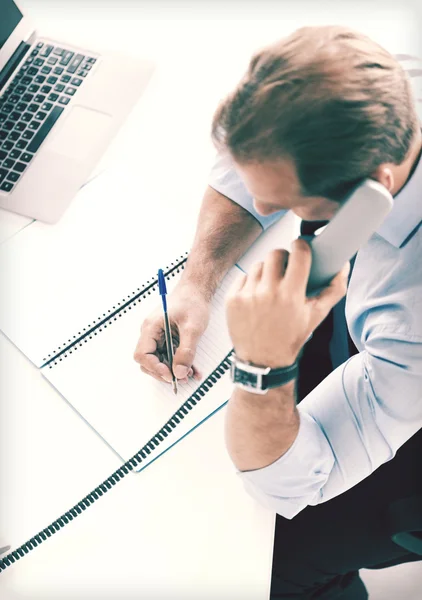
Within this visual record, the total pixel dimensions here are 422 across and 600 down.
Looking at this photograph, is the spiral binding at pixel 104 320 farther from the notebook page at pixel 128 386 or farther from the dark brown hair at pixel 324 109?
the dark brown hair at pixel 324 109

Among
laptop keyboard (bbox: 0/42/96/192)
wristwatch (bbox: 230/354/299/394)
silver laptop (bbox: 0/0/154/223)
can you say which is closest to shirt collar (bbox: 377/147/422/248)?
wristwatch (bbox: 230/354/299/394)

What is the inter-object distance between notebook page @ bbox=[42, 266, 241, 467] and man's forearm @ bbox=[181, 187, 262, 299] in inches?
1.9

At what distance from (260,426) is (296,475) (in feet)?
0.30

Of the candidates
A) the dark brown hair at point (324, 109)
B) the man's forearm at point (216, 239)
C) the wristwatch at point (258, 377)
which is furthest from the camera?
the man's forearm at point (216, 239)

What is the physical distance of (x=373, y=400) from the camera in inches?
33.0

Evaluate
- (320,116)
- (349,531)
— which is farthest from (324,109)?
(349,531)

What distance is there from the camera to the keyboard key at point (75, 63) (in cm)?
122

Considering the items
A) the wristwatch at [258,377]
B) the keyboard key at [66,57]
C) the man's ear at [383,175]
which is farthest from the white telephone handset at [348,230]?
the keyboard key at [66,57]

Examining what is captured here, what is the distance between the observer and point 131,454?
0.87 meters

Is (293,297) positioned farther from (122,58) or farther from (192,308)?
(122,58)

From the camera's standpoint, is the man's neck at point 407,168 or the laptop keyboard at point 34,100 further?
the laptop keyboard at point 34,100

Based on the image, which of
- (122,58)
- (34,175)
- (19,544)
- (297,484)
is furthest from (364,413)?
(122,58)

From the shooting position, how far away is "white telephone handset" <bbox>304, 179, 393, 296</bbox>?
704 millimetres

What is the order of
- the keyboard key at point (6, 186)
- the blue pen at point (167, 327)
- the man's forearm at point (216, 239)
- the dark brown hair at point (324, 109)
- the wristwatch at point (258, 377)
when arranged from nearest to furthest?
the dark brown hair at point (324, 109) → the wristwatch at point (258, 377) → the blue pen at point (167, 327) → the man's forearm at point (216, 239) → the keyboard key at point (6, 186)
